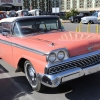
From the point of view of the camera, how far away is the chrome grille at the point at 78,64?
3.56 metres

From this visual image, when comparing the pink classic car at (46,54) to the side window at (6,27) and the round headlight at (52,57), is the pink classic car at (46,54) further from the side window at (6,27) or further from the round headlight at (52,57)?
the side window at (6,27)

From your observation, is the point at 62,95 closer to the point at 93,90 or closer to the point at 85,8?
the point at 93,90

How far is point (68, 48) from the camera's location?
366cm

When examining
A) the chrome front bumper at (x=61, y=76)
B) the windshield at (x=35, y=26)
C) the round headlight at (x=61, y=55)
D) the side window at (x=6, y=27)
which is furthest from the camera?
the side window at (x=6, y=27)

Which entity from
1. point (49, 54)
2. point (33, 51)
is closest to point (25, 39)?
point (33, 51)

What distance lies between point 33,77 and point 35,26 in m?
1.43

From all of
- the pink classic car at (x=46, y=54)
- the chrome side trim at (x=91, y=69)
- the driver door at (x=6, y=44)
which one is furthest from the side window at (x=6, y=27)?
the chrome side trim at (x=91, y=69)

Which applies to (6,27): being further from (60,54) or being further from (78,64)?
(78,64)

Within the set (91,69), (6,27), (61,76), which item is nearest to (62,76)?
(61,76)

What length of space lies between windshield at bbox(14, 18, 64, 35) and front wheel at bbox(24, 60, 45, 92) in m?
0.91

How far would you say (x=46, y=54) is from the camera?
3.53 meters

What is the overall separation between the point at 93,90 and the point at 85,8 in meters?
92.5

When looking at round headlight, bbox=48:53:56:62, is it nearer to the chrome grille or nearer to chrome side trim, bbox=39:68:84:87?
the chrome grille

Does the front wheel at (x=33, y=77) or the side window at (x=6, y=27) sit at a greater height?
the side window at (x=6, y=27)
